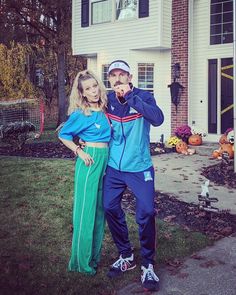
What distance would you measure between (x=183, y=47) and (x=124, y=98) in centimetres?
1056

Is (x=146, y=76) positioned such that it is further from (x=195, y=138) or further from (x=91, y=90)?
(x=91, y=90)

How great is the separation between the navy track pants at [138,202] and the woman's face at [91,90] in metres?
0.66

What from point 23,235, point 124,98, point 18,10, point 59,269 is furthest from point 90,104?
point 18,10

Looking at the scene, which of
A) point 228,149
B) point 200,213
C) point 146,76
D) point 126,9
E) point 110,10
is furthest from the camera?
point 110,10

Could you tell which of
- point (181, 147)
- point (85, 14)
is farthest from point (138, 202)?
point (85, 14)

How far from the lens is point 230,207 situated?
6543 mm

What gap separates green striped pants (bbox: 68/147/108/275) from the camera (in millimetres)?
3977

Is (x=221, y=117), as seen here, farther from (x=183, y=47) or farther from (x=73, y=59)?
(x=73, y=59)

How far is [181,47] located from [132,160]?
34.9 ft

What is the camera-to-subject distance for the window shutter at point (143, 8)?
1426cm

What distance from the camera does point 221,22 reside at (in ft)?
43.4

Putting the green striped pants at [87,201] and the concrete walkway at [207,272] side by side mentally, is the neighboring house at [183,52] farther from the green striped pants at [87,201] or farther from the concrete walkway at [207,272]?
the green striped pants at [87,201]

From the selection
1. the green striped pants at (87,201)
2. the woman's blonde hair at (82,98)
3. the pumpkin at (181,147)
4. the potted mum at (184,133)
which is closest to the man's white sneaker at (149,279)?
the green striped pants at (87,201)

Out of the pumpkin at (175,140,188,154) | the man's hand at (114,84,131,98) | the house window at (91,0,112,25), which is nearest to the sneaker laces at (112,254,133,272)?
the man's hand at (114,84,131,98)
